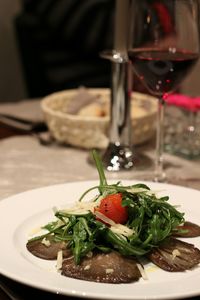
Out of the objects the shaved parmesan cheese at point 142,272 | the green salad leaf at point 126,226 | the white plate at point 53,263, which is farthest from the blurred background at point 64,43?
the shaved parmesan cheese at point 142,272

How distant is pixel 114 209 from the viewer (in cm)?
79

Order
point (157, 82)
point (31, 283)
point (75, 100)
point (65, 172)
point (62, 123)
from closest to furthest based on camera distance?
point (31, 283) < point (157, 82) < point (65, 172) < point (62, 123) < point (75, 100)

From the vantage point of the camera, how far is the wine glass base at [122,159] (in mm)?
1294

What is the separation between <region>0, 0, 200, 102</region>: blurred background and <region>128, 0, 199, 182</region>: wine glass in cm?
221

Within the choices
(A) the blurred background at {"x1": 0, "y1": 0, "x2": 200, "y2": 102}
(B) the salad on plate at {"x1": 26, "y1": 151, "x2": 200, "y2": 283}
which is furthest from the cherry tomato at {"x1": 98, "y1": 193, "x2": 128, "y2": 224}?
(A) the blurred background at {"x1": 0, "y1": 0, "x2": 200, "y2": 102}

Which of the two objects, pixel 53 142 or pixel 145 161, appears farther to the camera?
pixel 53 142

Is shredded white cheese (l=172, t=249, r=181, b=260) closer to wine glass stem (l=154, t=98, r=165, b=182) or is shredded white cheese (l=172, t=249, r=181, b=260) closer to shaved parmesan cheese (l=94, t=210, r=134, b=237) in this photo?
shaved parmesan cheese (l=94, t=210, r=134, b=237)

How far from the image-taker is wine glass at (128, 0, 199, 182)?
1144 mm

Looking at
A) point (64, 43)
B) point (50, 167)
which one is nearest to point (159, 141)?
point (50, 167)

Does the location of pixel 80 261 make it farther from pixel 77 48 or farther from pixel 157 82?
pixel 77 48

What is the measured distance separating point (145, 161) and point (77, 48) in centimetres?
233

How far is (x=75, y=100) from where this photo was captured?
148cm

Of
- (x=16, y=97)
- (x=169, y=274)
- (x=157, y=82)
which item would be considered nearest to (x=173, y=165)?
(x=157, y=82)

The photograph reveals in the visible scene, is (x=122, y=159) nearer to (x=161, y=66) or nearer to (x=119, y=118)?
(x=119, y=118)
